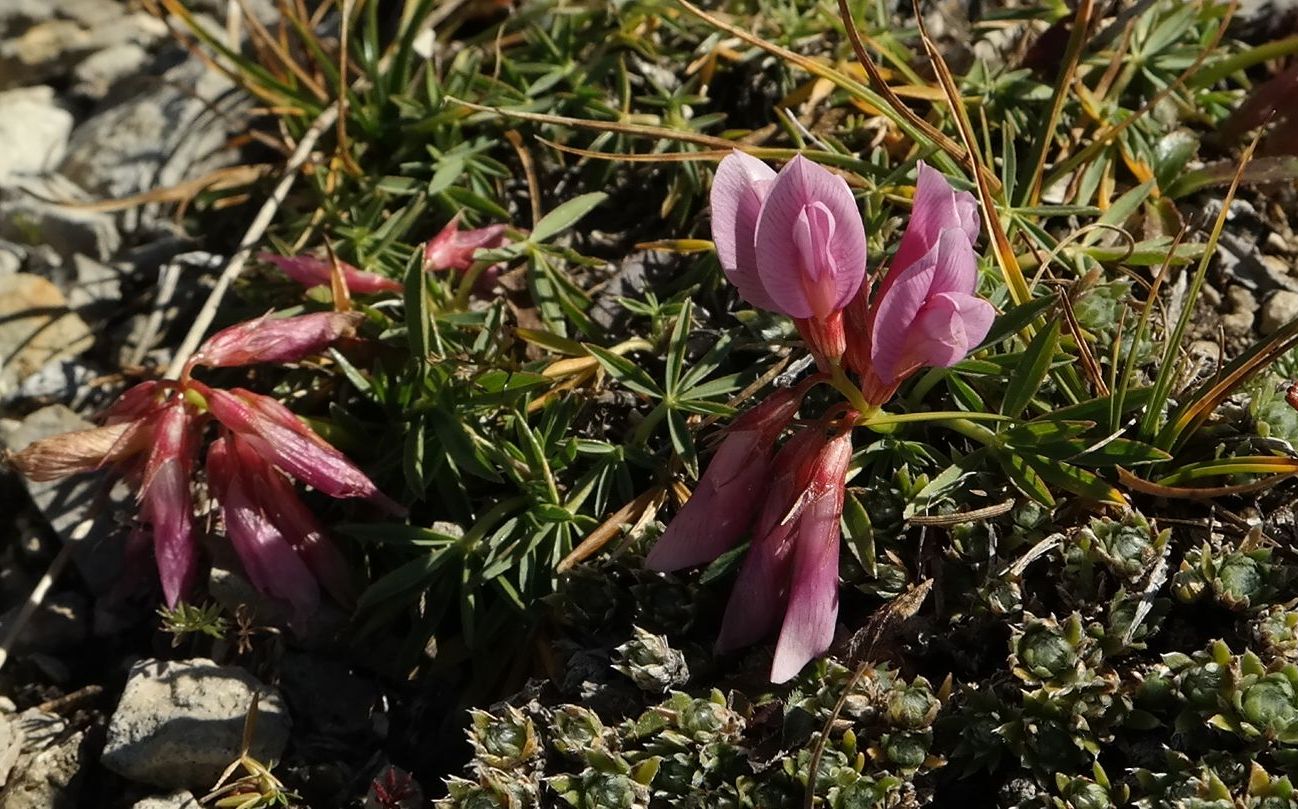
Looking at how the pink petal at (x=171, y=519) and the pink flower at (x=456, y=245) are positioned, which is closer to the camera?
the pink petal at (x=171, y=519)

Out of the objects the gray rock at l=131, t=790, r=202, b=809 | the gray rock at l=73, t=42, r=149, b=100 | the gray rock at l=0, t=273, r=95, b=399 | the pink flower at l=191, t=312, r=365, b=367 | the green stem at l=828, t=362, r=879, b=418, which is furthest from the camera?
the gray rock at l=73, t=42, r=149, b=100

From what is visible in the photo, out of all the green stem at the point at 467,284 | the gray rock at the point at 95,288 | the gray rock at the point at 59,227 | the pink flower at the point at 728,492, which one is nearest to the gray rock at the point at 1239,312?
the pink flower at the point at 728,492

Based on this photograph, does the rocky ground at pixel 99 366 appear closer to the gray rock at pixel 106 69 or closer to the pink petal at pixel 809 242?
the gray rock at pixel 106 69

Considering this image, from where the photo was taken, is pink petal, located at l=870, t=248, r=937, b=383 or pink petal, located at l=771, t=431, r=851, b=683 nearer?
pink petal, located at l=870, t=248, r=937, b=383

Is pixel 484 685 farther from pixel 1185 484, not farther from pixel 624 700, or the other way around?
pixel 1185 484

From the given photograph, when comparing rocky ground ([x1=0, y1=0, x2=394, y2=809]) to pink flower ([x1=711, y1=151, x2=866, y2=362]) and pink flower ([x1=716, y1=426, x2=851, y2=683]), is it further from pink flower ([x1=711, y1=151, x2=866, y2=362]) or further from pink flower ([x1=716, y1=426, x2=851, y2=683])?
pink flower ([x1=711, y1=151, x2=866, y2=362])

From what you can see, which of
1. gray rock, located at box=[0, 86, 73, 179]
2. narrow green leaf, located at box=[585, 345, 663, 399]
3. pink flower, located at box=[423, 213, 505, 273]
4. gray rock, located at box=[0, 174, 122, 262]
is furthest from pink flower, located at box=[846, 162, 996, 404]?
gray rock, located at box=[0, 86, 73, 179]

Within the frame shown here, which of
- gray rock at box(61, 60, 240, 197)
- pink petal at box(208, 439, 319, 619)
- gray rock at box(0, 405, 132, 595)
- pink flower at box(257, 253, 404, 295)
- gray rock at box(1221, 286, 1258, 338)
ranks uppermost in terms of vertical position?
gray rock at box(61, 60, 240, 197)
